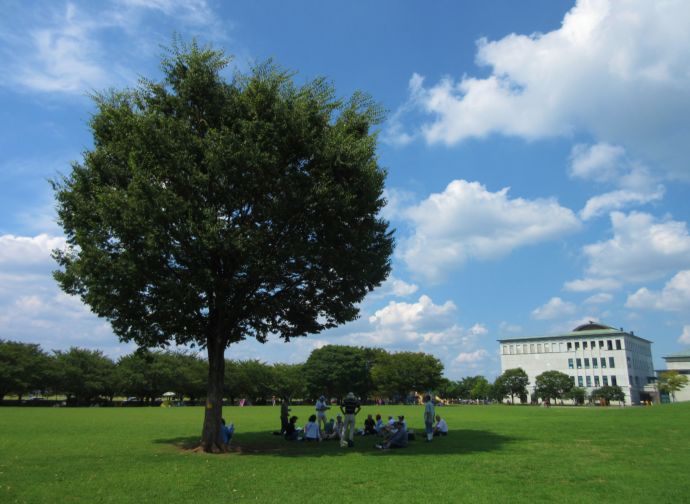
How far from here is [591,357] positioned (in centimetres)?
14275

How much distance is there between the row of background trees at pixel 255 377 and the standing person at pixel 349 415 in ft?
226

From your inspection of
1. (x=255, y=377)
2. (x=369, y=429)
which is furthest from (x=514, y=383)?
(x=369, y=429)

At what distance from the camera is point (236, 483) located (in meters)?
12.8

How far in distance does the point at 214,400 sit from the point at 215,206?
808 centimetres

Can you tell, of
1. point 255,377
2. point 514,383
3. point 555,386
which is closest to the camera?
point 255,377

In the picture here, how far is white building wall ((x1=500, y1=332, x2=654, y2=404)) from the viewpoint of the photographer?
138 meters

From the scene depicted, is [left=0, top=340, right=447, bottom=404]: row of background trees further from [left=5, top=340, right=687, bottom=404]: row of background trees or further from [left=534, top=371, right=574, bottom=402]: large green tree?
[left=534, top=371, right=574, bottom=402]: large green tree

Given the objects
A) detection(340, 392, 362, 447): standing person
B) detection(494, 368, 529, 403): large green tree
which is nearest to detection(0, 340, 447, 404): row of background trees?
detection(494, 368, 529, 403): large green tree

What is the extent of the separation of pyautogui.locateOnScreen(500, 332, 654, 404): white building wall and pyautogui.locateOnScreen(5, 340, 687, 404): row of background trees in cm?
1582

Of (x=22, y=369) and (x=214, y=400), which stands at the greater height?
(x=22, y=369)

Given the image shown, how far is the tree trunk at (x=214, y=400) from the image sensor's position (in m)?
19.7

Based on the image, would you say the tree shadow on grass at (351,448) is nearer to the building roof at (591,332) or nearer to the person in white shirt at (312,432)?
the person in white shirt at (312,432)

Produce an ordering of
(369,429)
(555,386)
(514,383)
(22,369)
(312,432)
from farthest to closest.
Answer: (514,383), (555,386), (22,369), (369,429), (312,432)

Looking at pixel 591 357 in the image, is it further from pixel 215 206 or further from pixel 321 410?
pixel 215 206
